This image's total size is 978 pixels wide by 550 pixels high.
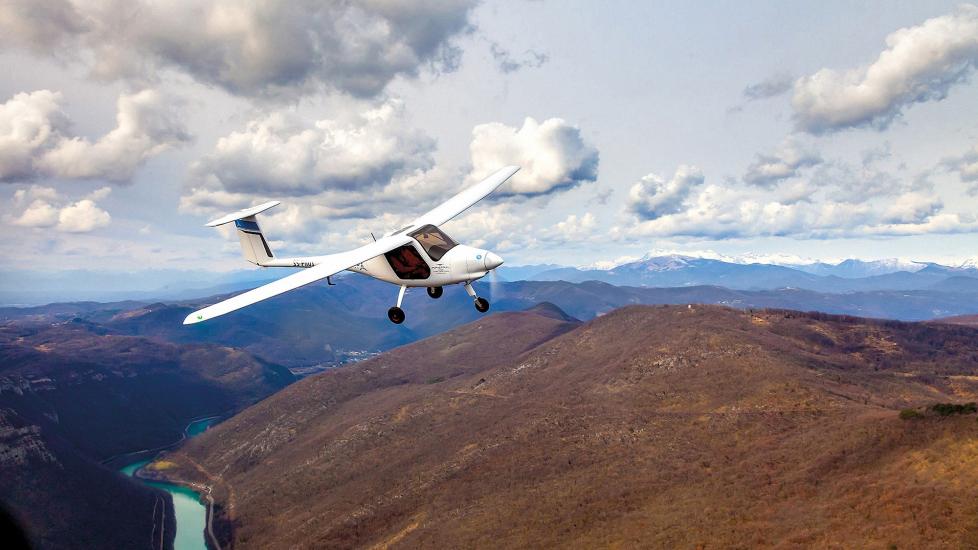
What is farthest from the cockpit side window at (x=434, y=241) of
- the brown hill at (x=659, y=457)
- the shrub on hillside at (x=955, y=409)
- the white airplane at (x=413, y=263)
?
the shrub on hillside at (x=955, y=409)

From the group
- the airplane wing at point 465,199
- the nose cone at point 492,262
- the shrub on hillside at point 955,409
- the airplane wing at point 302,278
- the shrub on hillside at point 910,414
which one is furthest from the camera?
the shrub on hillside at point 910,414

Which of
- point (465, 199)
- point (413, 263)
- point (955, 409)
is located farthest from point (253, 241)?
point (955, 409)

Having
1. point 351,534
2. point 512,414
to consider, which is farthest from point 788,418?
point 351,534

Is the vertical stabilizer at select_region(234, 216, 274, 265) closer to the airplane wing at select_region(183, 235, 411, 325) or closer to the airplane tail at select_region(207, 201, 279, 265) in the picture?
the airplane tail at select_region(207, 201, 279, 265)

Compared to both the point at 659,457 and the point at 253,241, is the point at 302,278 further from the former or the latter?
the point at 659,457

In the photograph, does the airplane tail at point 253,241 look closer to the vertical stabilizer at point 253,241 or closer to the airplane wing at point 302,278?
the vertical stabilizer at point 253,241

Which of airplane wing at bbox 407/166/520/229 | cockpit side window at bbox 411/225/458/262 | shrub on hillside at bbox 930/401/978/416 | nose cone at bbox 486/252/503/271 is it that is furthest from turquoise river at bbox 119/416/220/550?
shrub on hillside at bbox 930/401/978/416
